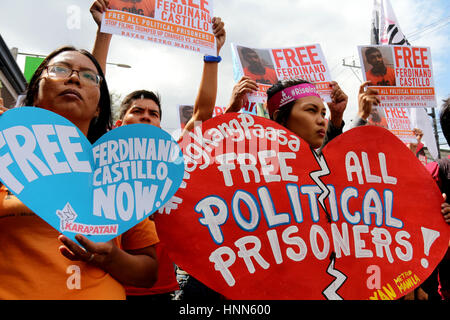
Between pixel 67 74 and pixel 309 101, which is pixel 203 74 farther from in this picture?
pixel 67 74

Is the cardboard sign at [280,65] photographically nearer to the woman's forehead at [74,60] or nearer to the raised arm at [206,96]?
the raised arm at [206,96]

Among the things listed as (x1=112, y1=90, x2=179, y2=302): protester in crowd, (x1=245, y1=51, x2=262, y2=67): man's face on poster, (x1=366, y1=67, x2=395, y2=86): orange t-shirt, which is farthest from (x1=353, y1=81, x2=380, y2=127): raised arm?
(x1=112, y1=90, x2=179, y2=302): protester in crowd

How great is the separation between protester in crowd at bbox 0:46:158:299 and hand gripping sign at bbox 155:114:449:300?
16 cm

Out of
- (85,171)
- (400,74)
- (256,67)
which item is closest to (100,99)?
(85,171)

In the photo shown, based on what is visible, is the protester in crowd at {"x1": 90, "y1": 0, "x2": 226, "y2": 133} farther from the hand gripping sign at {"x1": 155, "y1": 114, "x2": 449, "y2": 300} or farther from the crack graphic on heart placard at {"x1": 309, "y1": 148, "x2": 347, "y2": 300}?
the crack graphic on heart placard at {"x1": 309, "y1": 148, "x2": 347, "y2": 300}

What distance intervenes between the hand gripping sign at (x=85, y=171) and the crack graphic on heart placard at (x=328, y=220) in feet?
2.07

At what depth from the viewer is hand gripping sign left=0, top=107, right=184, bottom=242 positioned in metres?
1.01

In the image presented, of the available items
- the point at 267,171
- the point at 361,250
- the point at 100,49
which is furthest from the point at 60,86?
the point at 361,250

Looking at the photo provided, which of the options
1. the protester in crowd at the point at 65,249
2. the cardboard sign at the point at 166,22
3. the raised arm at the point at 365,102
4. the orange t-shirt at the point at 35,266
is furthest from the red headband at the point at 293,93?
the orange t-shirt at the point at 35,266

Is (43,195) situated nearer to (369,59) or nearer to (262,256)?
(262,256)

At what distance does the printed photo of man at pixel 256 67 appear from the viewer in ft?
9.15

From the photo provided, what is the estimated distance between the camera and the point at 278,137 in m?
1.48

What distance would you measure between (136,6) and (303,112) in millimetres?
1251

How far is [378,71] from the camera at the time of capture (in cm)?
264
